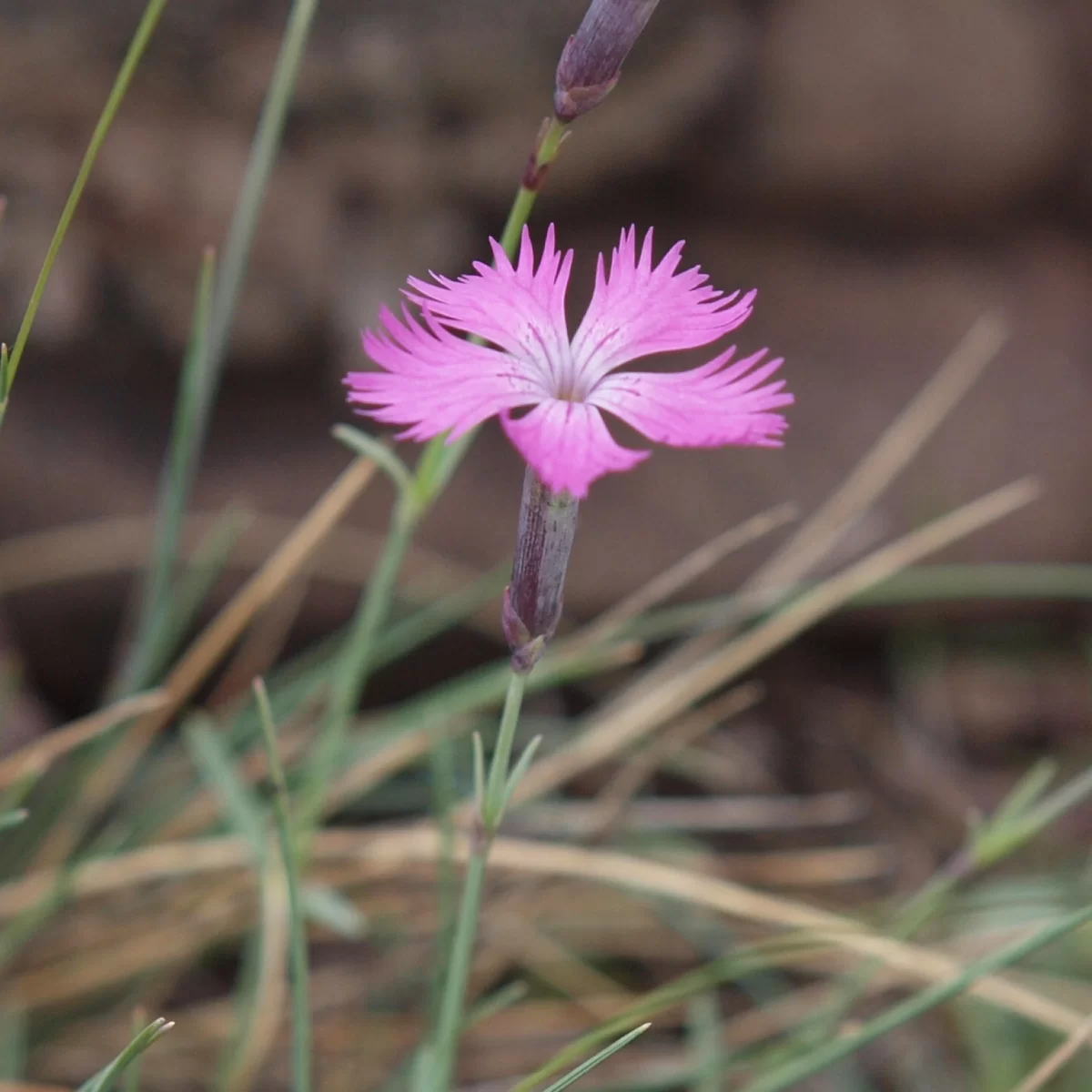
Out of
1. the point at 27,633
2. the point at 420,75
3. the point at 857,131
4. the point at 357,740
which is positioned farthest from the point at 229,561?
the point at 857,131

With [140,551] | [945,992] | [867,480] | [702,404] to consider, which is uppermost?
[140,551]

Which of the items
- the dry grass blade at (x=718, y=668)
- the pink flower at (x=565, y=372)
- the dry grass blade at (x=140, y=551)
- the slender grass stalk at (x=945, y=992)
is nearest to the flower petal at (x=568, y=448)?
the pink flower at (x=565, y=372)

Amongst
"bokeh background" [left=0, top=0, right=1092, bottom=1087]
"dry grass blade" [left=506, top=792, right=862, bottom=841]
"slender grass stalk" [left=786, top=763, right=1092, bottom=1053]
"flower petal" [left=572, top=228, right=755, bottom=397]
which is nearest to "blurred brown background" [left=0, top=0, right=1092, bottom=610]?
"bokeh background" [left=0, top=0, right=1092, bottom=1087]

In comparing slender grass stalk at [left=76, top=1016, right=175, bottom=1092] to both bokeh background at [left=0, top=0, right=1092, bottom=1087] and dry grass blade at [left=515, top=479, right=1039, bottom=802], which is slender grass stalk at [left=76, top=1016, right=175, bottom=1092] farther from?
bokeh background at [left=0, top=0, right=1092, bottom=1087]

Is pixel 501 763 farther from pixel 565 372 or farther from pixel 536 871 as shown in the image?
pixel 536 871

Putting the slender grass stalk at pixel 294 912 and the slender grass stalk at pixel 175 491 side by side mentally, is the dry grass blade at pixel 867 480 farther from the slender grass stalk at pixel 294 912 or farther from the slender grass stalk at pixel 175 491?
the slender grass stalk at pixel 294 912

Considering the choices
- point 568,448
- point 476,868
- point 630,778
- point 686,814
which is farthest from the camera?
point 686,814

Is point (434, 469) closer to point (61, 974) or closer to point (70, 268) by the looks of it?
point (61, 974)

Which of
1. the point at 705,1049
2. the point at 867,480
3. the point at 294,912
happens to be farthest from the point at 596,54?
the point at 867,480

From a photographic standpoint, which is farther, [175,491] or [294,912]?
[175,491]
